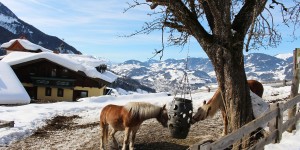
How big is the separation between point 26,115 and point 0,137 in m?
4.59

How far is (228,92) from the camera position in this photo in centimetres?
891

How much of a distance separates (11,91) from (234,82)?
85.1 feet

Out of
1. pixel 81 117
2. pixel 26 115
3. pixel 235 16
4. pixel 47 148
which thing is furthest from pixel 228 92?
pixel 26 115

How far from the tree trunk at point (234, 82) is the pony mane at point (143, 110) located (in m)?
2.03

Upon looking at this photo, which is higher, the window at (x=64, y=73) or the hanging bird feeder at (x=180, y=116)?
the window at (x=64, y=73)

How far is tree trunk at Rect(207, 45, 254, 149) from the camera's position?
8.77 meters

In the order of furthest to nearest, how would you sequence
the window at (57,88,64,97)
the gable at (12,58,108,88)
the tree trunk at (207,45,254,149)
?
the window at (57,88,64,97), the gable at (12,58,108,88), the tree trunk at (207,45,254,149)

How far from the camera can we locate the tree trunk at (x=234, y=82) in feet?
28.8

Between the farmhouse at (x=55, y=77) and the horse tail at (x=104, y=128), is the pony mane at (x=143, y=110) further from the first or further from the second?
the farmhouse at (x=55, y=77)

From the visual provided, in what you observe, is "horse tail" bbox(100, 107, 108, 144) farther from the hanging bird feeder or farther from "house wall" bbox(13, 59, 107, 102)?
"house wall" bbox(13, 59, 107, 102)

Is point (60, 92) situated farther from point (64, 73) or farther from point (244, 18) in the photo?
point (244, 18)

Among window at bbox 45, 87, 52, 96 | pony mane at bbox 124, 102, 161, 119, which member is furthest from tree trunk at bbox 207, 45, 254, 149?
window at bbox 45, 87, 52, 96

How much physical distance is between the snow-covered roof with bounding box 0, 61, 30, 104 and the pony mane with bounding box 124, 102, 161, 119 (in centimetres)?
2134

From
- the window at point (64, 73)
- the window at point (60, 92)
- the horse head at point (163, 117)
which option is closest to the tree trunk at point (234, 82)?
the horse head at point (163, 117)
